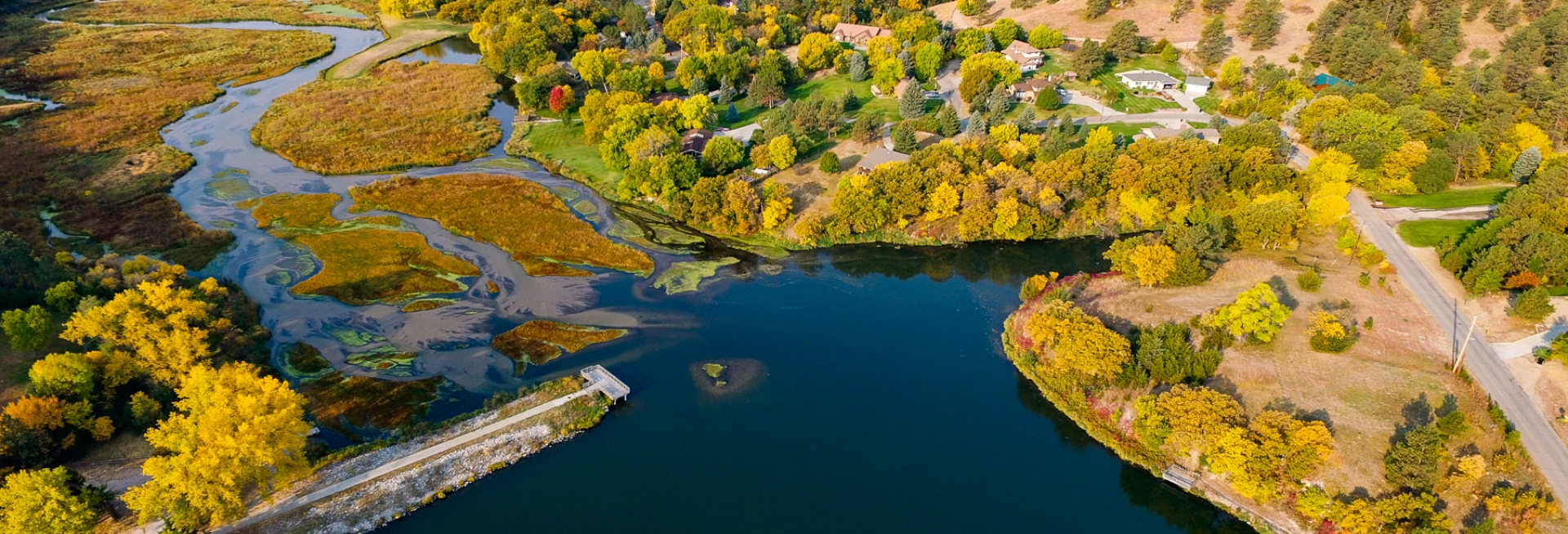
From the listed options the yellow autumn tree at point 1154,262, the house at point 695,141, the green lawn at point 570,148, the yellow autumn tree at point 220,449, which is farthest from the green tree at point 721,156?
the yellow autumn tree at point 220,449

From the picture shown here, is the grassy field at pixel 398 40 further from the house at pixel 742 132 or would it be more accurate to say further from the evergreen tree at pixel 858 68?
the evergreen tree at pixel 858 68

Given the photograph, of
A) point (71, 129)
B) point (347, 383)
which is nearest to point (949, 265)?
point (347, 383)

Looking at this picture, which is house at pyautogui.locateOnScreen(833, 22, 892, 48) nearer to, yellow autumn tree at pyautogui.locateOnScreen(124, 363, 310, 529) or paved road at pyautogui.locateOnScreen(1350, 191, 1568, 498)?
paved road at pyautogui.locateOnScreen(1350, 191, 1568, 498)

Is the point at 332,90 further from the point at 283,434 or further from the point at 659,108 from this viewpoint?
the point at 283,434

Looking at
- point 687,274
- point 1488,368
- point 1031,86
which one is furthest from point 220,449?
point 1031,86

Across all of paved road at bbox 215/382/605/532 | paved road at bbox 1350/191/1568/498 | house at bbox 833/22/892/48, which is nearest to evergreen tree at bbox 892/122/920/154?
paved road at bbox 1350/191/1568/498

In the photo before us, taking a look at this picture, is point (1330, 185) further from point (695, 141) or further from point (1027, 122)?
point (695, 141)

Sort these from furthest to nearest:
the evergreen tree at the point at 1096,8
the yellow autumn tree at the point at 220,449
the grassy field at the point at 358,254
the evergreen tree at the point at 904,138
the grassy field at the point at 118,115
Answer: the evergreen tree at the point at 1096,8
the evergreen tree at the point at 904,138
the grassy field at the point at 118,115
the grassy field at the point at 358,254
the yellow autumn tree at the point at 220,449
